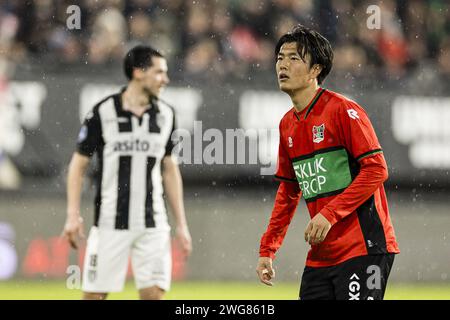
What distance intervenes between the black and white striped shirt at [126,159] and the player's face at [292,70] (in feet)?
7.69

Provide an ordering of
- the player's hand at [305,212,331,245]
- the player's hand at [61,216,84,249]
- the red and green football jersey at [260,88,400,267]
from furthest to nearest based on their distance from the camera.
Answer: the player's hand at [61,216,84,249]
the red and green football jersey at [260,88,400,267]
the player's hand at [305,212,331,245]

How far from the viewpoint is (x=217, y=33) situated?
1168 cm

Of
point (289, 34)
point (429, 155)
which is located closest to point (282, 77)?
point (289, 34)

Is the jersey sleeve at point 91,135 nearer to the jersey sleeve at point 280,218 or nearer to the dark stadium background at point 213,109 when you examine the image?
the jersey sleeve at point 280,218

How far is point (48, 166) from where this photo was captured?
10.4 metres

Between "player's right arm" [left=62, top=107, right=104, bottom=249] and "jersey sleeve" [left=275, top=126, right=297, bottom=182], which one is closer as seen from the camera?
"jersey sleeve" [left=275, top=126, right=297, bottom=182]

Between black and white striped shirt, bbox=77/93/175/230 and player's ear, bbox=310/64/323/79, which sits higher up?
player's ear, bbox=310/64/323/79

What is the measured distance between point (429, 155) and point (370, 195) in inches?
261

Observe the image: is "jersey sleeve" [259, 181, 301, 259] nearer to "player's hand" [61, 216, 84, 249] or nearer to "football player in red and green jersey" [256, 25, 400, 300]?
"football player in red and green jersey" [256, 25, 400, 300]

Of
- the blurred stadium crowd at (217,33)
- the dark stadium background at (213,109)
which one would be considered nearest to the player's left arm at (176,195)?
the dark stadium background at (213,109)

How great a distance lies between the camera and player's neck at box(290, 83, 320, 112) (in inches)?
208

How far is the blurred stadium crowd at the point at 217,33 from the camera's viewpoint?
36.6 feet

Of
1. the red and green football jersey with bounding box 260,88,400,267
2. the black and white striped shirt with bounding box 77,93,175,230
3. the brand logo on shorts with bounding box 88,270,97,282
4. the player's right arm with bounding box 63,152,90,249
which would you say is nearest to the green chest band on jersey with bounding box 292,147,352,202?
the red and green football jersey with bounding box 260,88,400,267
